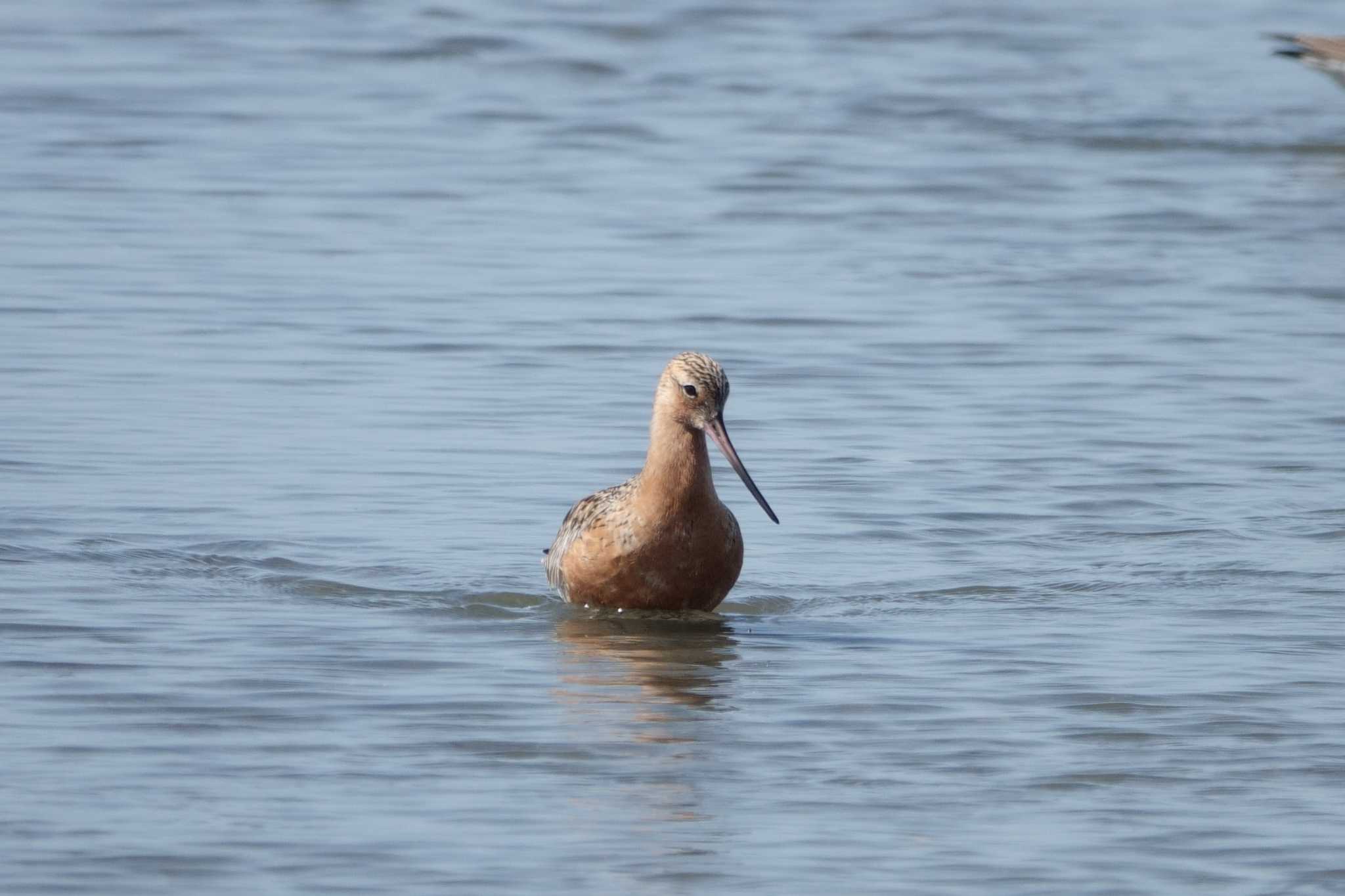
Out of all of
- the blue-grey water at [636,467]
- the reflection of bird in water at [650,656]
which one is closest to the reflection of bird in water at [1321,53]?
the blue-grey water at [636,467]

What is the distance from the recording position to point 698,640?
29.9 feet

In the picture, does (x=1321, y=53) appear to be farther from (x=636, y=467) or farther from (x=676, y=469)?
(x=676, y=469)

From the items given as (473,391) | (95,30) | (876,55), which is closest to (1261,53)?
(876,55)

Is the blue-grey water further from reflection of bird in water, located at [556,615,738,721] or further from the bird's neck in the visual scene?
the bird's neck

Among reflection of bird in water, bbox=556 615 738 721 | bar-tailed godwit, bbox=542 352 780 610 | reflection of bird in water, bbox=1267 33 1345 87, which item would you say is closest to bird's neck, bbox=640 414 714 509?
bar-tailed godwit, bbox=542 352 780 610

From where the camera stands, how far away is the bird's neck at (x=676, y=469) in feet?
30.3

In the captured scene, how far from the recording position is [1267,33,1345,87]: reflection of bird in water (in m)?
24.7

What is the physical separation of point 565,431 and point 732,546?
3.04 m

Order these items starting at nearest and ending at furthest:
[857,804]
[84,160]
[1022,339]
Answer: [857,804] → [1022,339] → [84,160]

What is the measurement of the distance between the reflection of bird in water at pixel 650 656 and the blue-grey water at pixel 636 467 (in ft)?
0.09

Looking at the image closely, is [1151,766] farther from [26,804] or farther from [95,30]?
[95,30]

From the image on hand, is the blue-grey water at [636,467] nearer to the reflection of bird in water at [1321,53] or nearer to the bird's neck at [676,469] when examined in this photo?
the bird's neck at [676,469]

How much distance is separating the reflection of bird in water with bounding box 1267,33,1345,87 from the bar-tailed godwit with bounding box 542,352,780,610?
16.5 m

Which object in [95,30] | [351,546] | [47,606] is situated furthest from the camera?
[95,30]
